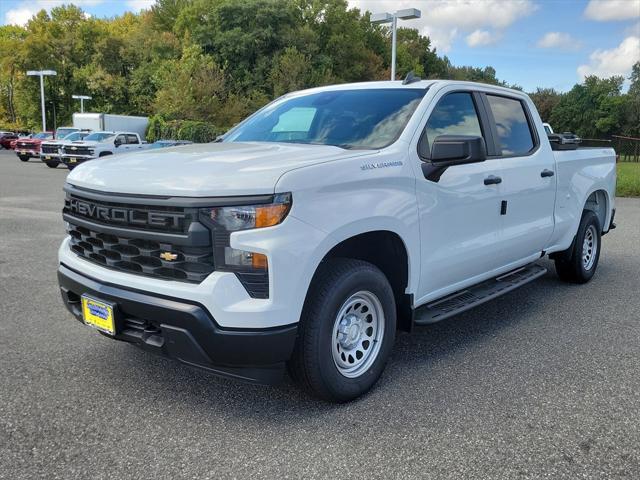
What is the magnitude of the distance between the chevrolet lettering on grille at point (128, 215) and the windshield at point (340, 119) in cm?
137

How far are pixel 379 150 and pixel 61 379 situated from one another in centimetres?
247

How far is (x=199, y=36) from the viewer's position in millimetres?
54281

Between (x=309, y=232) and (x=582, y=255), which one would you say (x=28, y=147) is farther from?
(x=309, y=232)

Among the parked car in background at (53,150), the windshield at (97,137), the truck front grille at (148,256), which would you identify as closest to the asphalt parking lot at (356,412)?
the truck front grille at (148,256)

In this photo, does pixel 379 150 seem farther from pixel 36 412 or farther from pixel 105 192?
pixel 36 412

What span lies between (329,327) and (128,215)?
1217 mm

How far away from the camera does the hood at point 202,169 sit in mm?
2906

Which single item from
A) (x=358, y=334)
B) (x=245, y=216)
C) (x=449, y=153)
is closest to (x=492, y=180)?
(x=449, y=153)

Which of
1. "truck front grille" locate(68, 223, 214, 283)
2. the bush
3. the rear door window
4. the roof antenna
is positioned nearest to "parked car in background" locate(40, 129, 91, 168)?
the bush

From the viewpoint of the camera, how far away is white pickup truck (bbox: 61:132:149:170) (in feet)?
77.2

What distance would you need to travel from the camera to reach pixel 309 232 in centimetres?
301

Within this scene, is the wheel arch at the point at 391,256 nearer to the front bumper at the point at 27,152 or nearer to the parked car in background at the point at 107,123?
the front bumper at the point at 27,152

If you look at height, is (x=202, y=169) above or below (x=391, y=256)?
above

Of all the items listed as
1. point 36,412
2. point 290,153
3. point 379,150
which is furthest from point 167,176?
point 36,412
